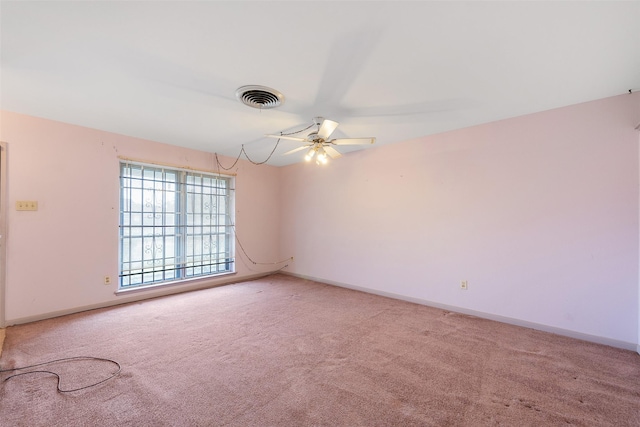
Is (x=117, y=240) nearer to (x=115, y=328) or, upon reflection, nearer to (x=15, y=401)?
(x=115, y=328)

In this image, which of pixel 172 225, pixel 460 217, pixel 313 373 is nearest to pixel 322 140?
pixel 460 217

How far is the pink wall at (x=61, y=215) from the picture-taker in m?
2.99

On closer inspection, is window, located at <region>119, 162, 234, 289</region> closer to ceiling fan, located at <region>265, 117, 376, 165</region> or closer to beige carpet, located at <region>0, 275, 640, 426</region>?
beige carpet, located at <region>0, 275, 640, 426</region>

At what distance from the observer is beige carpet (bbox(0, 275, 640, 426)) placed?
1.64m

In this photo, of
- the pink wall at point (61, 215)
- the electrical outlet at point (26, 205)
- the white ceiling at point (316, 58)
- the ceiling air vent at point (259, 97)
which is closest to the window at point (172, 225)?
the pink wall at point (61, 215)

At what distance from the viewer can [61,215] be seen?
3.26m

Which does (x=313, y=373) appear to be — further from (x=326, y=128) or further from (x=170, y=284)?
(x=170, y=284)

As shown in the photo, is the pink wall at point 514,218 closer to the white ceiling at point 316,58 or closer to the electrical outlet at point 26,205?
the white ceiling at point 316,58

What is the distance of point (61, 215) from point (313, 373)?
140 inches

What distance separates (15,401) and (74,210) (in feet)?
7.65

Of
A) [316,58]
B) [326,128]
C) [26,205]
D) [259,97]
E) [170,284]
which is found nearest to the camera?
[316,58]

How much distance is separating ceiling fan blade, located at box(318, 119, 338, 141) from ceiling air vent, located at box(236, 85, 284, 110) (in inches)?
18.5

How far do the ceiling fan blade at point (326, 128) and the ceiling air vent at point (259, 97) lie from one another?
469 millimetres

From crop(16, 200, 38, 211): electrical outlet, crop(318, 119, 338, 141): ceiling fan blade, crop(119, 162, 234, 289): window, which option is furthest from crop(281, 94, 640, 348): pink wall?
crop(16, 200, 38, 211): electrical outlet
